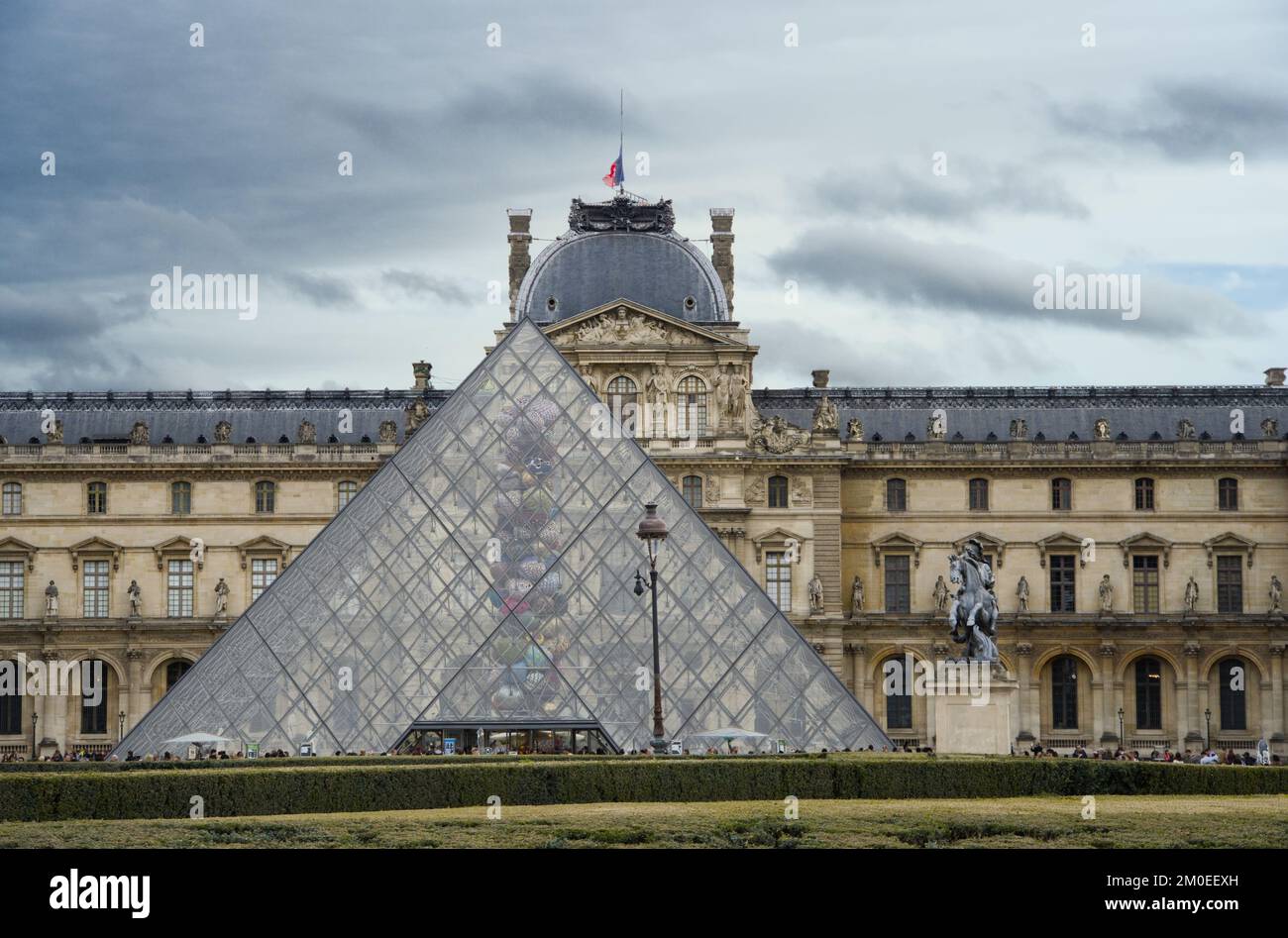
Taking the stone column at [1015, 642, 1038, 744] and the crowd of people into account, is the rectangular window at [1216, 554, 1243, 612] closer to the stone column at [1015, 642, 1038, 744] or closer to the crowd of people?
the crowd of people

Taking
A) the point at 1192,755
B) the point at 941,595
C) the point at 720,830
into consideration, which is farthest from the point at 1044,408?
the point at 720,830

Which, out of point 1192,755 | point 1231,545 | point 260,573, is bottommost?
point 1192,755

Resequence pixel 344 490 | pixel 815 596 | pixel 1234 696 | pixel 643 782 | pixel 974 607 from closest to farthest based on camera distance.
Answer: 1. pixel 643 782
2. pixel 974 607
3. pixel 815 596
4. pixel 1234 696
5. pixel 344 490

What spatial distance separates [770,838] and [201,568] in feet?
148

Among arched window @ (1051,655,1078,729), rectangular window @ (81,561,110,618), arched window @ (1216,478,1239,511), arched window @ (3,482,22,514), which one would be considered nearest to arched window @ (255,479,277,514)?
rectangular window @ (81,561,110,618)

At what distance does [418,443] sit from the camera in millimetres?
41188

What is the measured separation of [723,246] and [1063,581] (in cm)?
1252

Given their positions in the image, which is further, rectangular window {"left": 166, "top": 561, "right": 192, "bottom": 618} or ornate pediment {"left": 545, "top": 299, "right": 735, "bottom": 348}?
rectangular window {"left": 166, "top": 561, "right": 192, "bottom": 618}

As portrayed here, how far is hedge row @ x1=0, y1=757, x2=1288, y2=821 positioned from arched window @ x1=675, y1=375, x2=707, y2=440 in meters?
32.8

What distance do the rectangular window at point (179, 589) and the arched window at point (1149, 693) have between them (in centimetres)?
2434

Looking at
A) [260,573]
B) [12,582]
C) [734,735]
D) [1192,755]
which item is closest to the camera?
[734,735]

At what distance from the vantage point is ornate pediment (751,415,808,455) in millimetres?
59594

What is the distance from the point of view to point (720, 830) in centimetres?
1833

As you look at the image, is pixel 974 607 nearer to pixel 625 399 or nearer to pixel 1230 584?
pixel 625 399
